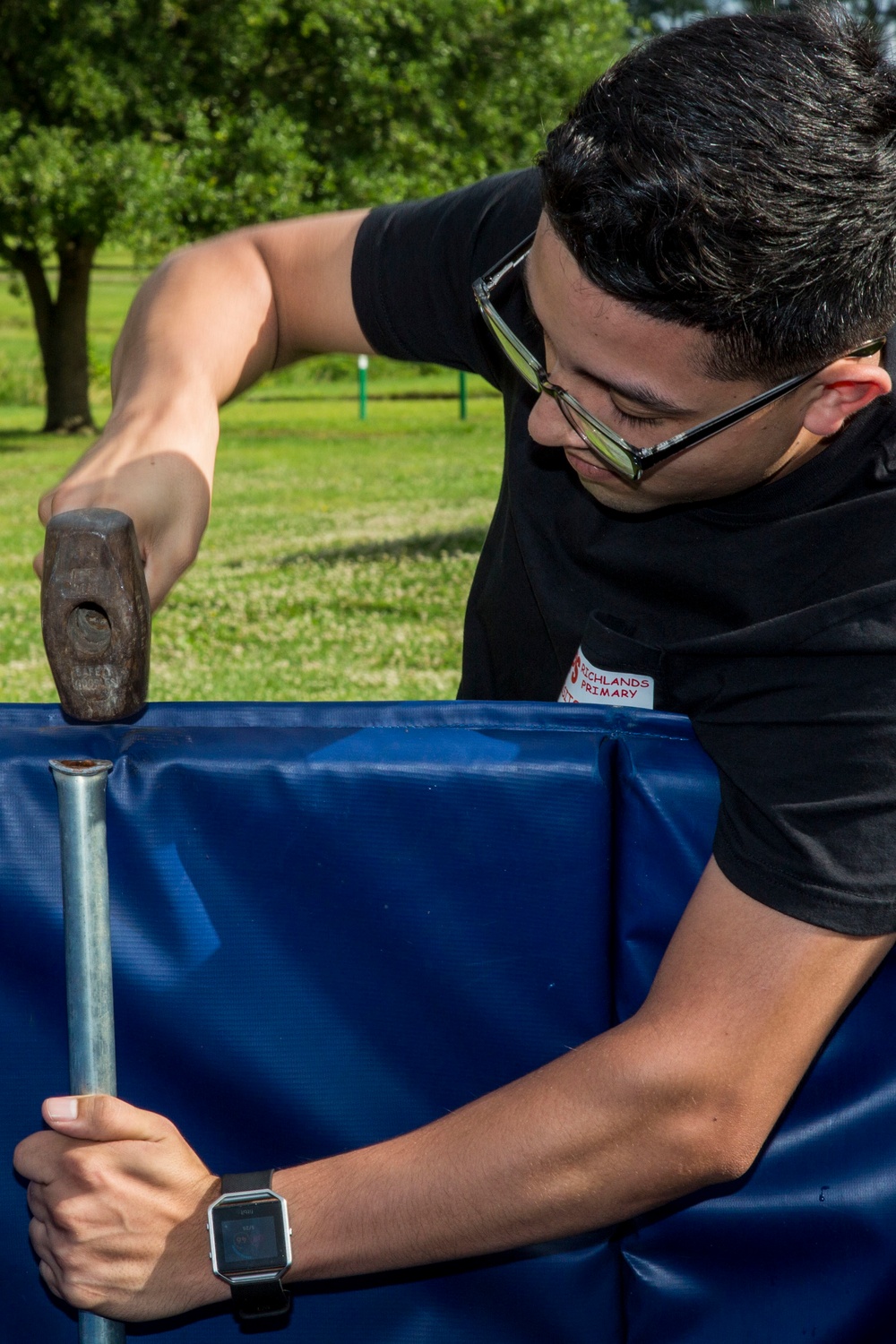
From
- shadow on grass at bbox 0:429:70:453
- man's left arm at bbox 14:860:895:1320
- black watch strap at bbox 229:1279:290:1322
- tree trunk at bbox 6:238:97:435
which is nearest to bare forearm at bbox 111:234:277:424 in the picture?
man's left arm at bbox 14:860:895:1320

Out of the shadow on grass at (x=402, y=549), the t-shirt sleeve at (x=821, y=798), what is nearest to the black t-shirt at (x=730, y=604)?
the t-shirt sleeve at (x=821, y=798)

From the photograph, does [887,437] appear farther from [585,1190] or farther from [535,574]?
[585,1190]

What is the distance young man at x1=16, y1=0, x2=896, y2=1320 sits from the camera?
1.22 meters

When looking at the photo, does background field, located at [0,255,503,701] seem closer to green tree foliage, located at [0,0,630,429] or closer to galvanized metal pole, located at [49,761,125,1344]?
green tree foliage, located at [0,0,630,429]

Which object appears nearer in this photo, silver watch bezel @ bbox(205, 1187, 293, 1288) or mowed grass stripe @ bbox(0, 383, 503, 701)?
silver watch bezel @ bbox(205, 1187, 293, 1288)

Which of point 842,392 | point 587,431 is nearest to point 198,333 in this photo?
point 587,431

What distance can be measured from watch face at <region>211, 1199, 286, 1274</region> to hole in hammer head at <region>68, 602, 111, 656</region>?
561 millimetres

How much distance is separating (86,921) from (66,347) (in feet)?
62.9

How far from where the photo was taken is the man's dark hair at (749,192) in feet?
4.28

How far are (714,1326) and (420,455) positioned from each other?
47.3 ft

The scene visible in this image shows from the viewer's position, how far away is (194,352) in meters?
1.83

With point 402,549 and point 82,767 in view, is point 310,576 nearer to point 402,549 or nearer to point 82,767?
point 402,549

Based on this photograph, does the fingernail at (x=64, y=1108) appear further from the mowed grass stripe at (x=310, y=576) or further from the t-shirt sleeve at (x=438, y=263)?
the mowed grass stripe at (x=310, y=576)

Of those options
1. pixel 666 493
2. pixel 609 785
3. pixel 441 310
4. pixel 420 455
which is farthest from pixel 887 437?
pixel 420 455
